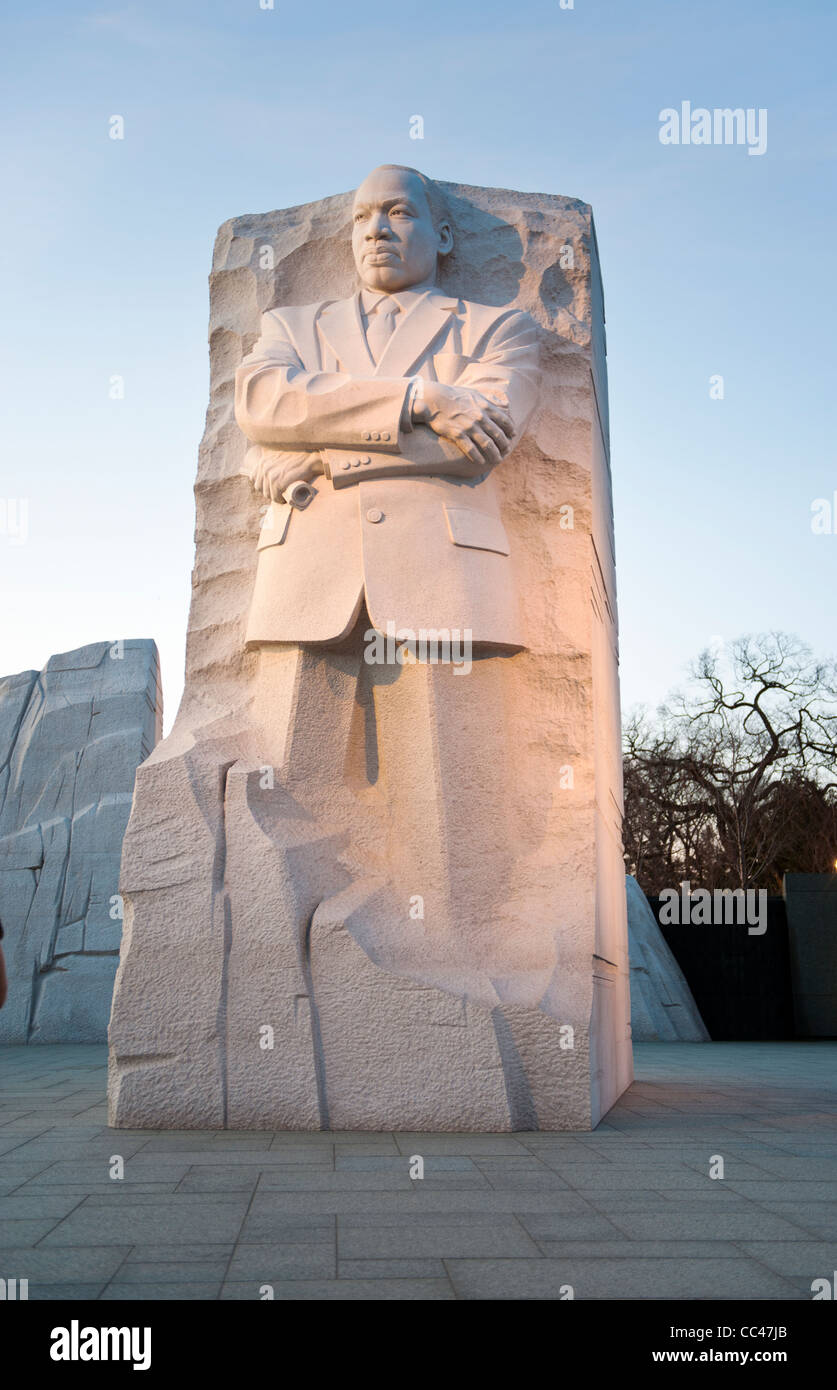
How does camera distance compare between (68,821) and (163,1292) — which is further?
(68,821)

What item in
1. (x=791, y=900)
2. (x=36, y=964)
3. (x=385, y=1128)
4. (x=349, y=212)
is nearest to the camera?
(x=385, y=1128)

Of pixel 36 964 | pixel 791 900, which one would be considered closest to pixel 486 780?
pixel 36 964

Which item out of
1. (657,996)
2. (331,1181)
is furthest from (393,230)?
(657,996)

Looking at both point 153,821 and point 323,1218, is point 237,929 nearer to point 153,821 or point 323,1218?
point 153,821

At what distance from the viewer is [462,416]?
15.6ft

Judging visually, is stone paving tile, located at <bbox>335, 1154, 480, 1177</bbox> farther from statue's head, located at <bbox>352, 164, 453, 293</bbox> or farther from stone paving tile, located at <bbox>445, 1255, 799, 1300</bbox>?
statue's head, located at <bbox>352, 164, 453, 293</bbox>

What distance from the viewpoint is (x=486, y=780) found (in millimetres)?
4844

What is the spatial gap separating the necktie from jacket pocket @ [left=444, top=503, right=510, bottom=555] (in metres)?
0.78

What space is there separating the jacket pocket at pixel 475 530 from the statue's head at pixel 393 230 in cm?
118

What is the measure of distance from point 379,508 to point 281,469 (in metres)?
0.47

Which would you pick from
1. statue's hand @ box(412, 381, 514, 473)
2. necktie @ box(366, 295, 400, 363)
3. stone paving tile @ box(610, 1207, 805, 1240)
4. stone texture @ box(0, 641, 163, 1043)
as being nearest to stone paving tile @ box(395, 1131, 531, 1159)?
stone paving tile @ box(610, 1207, 805, 1240)

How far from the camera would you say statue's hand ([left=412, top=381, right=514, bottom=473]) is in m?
4.75

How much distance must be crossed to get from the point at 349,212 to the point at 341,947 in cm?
340

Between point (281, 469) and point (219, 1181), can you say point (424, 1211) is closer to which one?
point (219, 1181)
